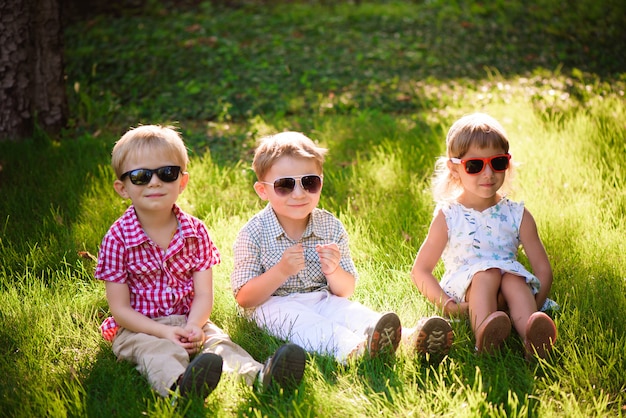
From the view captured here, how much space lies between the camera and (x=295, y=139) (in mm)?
3643

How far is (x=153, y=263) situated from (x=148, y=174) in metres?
0.45

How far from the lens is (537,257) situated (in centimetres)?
376

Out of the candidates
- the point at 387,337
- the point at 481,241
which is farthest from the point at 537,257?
the point at 387,337

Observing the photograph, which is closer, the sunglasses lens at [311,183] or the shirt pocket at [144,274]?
the shirt pocket at [144,274]

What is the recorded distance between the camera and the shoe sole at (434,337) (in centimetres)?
317

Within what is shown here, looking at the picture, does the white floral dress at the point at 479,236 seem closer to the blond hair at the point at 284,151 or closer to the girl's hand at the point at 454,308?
the girl's hand at the point at 454,308

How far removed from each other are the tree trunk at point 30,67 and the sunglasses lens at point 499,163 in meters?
4.40

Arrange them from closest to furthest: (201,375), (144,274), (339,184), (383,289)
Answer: (201,375)
(144,274)
(383,289)
(339,184)

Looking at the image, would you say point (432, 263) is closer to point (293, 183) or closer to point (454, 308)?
point (454, 308)

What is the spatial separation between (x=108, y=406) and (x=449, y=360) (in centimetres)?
159

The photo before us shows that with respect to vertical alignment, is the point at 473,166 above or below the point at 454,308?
above

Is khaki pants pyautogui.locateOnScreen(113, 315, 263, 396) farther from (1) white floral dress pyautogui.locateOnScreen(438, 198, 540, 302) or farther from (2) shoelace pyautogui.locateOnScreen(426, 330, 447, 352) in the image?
(1) white floral dress pyautogui.locateOnScreen(438, 198, 540, 302)

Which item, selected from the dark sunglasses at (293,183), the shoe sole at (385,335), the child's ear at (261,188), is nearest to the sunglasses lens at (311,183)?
the dark sunglasses at (293,183)

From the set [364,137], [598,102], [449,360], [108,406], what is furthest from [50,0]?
[598,102]
